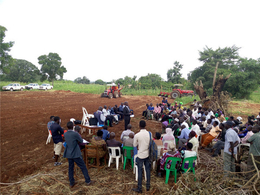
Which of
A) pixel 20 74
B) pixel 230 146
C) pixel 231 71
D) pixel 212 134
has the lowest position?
pixel 212 134

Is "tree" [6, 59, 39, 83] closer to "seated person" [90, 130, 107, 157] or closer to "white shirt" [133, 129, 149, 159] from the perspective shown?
"seated person" [90, 130, 107, 157]

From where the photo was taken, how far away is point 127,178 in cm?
407

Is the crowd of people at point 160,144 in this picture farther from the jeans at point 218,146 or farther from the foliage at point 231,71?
the foliage at point 231,71

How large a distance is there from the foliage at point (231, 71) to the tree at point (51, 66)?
27546 mm

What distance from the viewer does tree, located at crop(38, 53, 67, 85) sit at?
31527mm

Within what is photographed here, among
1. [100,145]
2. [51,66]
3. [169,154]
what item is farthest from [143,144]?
[51,66]

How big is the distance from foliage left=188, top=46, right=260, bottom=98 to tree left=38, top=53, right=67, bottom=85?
27.5 meters

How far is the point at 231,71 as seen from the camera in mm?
21750

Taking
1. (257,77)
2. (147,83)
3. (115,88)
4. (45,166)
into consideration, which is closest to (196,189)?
(45,166)

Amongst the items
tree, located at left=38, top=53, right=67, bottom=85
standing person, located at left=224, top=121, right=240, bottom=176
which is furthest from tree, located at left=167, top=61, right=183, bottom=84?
standing person, located at left=224, top=121, right=240, bottom=176

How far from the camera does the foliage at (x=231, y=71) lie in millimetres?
19484

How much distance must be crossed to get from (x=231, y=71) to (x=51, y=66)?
109 ft

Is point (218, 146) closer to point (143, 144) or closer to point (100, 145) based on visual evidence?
point (143, 144)

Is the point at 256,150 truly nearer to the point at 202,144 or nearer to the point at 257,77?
the point at 202,144
